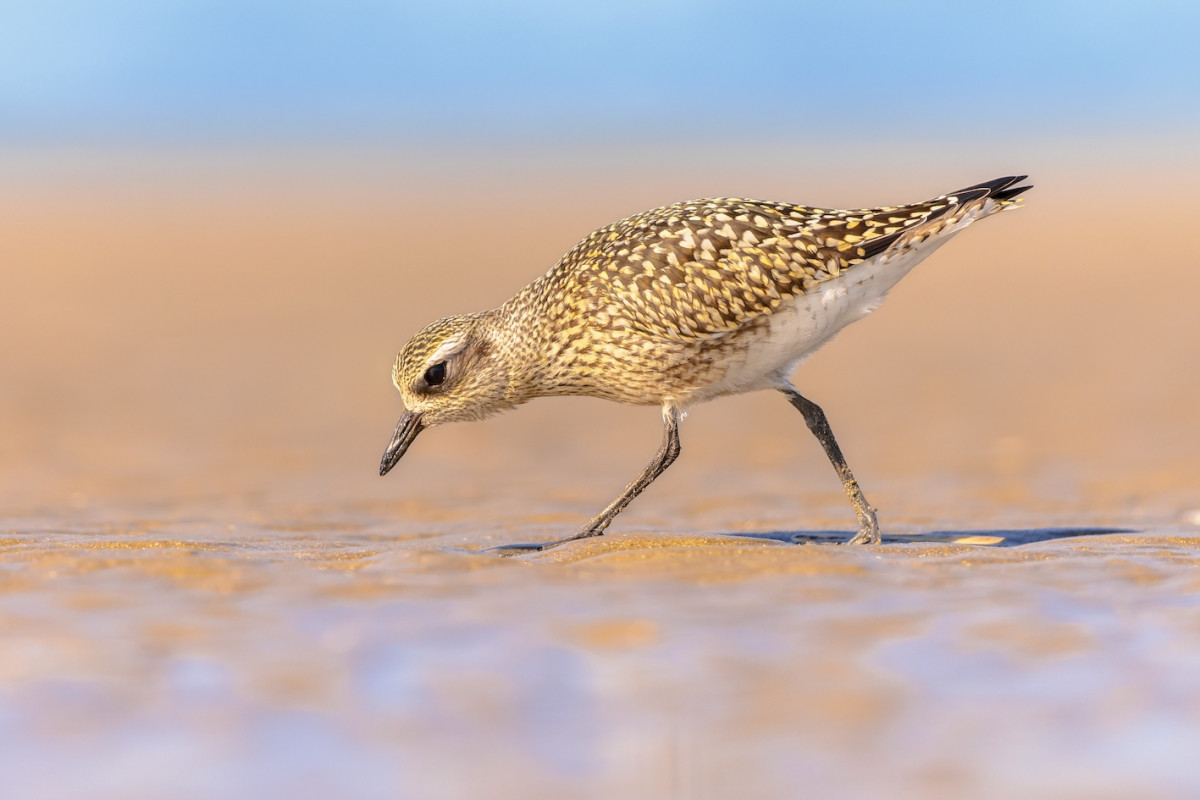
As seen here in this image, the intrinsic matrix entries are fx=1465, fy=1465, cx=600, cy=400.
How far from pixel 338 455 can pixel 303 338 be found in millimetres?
7453

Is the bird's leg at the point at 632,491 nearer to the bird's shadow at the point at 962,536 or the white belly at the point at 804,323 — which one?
the white belly at the point at 804,323

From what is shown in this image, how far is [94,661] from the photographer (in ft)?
18.0

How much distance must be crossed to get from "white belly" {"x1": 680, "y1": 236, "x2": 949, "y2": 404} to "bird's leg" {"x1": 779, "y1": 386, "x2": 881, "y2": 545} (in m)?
0.34

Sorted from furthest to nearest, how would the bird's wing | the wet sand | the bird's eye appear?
1. the bird's eye
2. the bird's wing
3. the wet sand

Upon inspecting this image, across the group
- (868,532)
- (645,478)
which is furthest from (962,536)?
(645,478)

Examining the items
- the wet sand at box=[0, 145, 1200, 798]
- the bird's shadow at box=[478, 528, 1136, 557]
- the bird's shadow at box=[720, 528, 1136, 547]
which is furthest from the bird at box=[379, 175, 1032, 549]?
the wet sand at box=[0, 145, 1200, 798]

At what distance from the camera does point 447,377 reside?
907 centimetres

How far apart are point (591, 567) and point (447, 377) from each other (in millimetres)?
2375

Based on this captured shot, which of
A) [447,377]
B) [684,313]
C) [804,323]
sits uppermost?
[684,313]

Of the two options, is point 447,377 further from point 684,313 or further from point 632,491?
point 684,313

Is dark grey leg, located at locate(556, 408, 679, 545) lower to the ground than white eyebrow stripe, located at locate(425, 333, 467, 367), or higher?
lower

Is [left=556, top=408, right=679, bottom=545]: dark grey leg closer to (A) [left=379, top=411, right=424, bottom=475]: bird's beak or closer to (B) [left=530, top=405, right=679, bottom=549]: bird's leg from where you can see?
(B) [left=530, top=405, right=679, bottom=549]: bird's leg

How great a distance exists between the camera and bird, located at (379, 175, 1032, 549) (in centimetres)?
858

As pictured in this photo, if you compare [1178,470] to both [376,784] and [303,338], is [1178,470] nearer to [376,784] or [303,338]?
[376,784]
